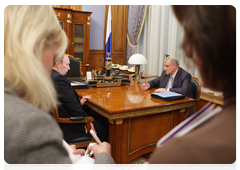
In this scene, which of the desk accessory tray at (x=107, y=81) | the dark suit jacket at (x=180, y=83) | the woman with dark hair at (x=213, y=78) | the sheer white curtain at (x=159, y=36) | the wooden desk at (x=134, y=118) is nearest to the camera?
the woman with dark hair at (x=213, y=78)

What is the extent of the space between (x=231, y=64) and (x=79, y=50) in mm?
5881

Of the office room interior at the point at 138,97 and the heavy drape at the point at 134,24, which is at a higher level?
the heavy drape at the point at 134,24

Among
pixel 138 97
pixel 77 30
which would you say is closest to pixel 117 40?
pixel 77 30

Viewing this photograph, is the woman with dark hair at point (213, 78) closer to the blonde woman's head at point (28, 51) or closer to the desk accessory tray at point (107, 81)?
the blonde woman's head at point (28, 51)

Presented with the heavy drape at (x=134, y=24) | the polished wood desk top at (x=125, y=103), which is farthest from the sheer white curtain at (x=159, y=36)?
the polished wood desk top at (x=125, y=103)

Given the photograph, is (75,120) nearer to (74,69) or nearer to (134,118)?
(134,118)

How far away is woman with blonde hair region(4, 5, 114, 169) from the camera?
56cm

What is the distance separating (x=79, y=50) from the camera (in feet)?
20.0

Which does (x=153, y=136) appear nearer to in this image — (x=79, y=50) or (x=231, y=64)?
(x=231, y=64)

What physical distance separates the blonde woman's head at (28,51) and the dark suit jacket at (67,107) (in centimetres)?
150

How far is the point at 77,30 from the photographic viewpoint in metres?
5.95

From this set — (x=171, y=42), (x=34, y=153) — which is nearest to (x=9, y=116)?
(x=34, y=153)

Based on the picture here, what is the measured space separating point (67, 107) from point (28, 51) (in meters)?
1.62

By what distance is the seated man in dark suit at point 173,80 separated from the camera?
2.95 meters
